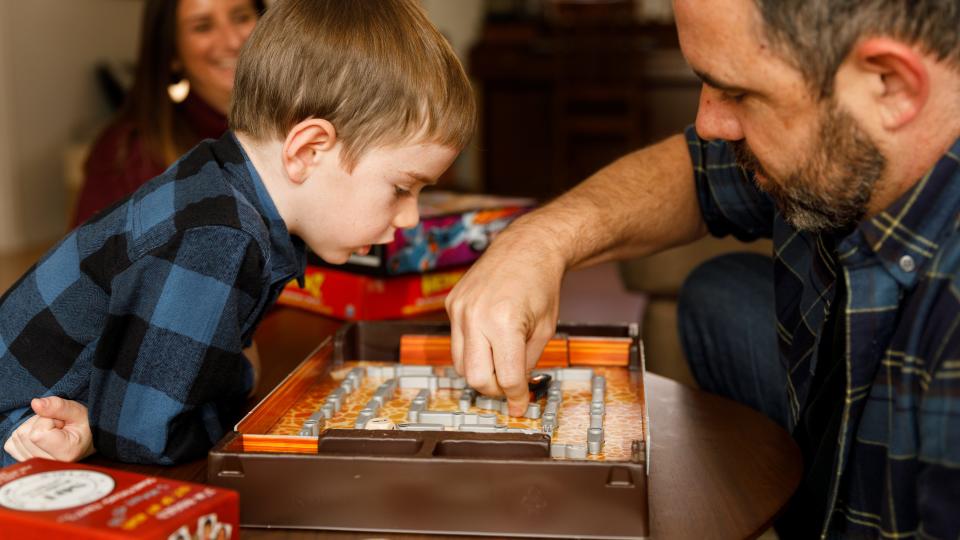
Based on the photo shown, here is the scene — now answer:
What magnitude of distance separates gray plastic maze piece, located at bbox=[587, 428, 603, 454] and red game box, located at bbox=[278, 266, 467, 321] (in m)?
0.81

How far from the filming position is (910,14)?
0.85 meters

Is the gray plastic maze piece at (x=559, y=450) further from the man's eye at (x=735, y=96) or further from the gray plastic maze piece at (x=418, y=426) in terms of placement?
the man's eye at (x=735, y=96)

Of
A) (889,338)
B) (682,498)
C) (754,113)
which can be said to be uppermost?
(754,113)

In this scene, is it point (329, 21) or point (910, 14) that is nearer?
point (910, 14)

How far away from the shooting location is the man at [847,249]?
86 cm

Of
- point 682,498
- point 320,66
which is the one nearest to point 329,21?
point 320,66

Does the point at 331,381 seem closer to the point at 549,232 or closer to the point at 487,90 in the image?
the point at 549,232

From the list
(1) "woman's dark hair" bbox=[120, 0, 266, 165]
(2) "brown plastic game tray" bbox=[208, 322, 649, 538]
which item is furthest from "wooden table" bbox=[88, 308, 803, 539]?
(1) "woman's dark hair" bbox=[120, 0, 266, 165]

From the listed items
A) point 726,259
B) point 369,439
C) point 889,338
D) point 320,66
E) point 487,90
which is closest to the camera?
point 369,439

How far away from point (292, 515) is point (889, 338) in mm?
535

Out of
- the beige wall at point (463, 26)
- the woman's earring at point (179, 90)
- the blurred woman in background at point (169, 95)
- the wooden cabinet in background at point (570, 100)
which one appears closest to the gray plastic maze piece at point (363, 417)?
the blurred woman in background at point (169, 95)

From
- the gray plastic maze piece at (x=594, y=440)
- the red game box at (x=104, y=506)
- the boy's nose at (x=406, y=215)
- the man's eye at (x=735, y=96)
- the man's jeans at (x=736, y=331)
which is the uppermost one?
the man's eye at (x=735, y=96)

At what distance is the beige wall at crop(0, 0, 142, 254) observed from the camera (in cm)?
416

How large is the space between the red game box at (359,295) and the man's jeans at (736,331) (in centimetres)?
42
